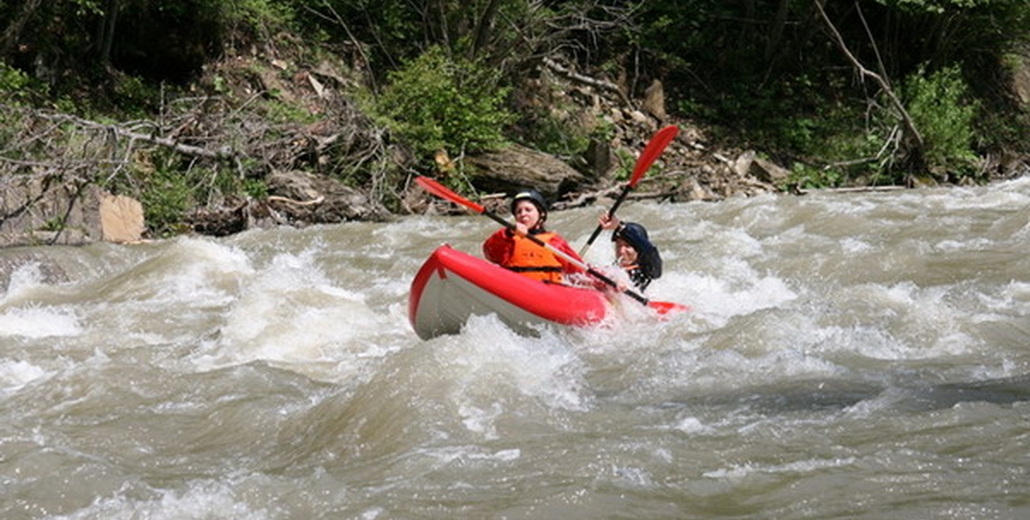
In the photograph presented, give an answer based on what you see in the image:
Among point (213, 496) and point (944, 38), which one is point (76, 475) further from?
point (944, 38)

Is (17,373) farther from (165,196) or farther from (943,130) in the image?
(943,130)

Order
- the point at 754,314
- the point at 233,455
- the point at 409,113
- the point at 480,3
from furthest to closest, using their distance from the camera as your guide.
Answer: the point at 480,3 → the point at 409,113 → the point at 754,314 → the point at 233,455

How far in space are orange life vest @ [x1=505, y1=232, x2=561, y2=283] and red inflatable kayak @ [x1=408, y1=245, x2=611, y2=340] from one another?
370 millimetres

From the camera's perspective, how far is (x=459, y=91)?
12016mm

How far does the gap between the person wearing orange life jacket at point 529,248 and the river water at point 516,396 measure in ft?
1.56

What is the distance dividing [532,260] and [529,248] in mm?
65

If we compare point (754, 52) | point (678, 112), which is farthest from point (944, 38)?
point (678, 112)

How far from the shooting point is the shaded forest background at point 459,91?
32.3 ft

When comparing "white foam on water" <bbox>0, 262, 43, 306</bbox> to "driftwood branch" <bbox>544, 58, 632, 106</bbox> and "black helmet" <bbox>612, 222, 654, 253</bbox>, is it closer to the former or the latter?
"black helmet" <bbox>612, 222, 654, 253</bbox>

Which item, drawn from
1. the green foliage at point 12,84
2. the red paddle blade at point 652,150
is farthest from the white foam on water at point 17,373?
the green foliage at point 12,84

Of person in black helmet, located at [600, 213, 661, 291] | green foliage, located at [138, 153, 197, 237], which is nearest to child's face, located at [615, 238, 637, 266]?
person in black helmet, located at [600, 213, 661, 291]

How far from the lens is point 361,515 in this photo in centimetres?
306

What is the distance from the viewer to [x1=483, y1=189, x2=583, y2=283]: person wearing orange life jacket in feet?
19.1

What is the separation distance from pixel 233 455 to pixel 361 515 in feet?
2.98
